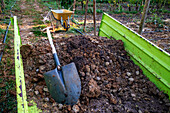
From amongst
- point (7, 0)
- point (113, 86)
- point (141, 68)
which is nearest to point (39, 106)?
point (113, 86)

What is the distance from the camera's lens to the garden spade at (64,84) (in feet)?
5.94

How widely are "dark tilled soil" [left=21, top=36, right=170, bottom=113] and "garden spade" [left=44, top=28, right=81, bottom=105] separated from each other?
0.08m

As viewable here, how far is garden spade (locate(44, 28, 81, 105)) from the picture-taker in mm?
1810

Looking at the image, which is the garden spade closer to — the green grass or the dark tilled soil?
the dark tilled soil

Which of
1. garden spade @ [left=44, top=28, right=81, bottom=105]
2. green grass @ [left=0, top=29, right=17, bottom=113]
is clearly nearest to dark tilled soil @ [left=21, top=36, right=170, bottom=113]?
garden spade @ [left=44, top=28, right=81, bottom=105]

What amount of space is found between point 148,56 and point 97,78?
2.99 ft

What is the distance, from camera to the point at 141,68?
2307 mm

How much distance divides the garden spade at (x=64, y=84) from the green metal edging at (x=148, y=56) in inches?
45.6

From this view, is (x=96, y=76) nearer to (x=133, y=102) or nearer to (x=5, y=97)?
(x=133, y=102)

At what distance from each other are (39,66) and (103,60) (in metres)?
1.08

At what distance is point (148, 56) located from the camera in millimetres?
2168

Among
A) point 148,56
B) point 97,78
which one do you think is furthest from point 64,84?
point 148,56

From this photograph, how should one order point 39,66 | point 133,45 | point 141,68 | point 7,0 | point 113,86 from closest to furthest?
point 113,86
point 39,66
point 141,68
point 133,45
point 7,0

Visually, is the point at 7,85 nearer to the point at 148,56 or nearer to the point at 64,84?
the point at 64,84
